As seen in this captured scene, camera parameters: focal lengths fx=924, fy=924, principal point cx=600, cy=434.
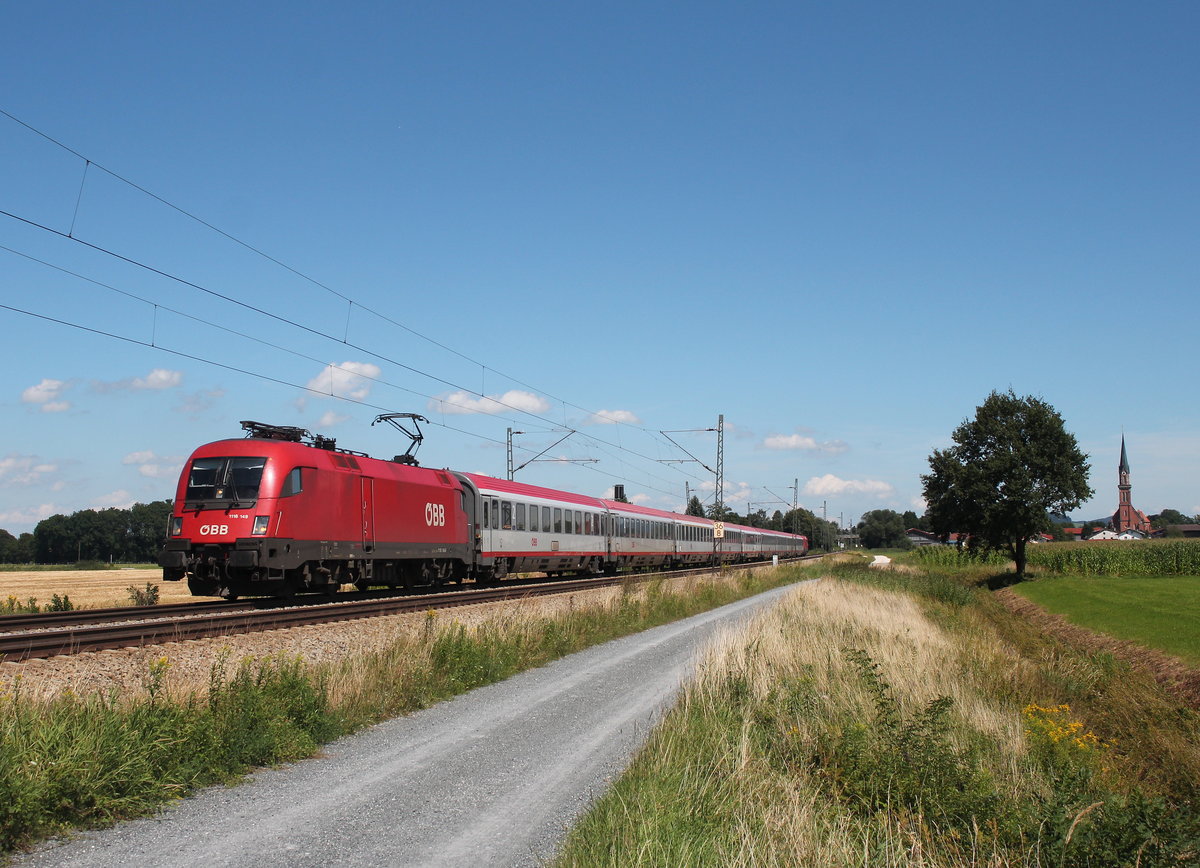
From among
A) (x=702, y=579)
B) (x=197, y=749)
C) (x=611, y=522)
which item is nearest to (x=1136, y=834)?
(x=197, y=749)

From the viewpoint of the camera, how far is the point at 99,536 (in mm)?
98812

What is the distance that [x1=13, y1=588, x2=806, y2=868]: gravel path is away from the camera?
634 centimetres

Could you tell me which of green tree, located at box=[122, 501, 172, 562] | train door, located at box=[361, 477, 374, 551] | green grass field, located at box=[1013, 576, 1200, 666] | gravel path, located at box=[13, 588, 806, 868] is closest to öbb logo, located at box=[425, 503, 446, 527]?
train door, located at box=[361, 477, 374, 551]

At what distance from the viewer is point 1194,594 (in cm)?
3120

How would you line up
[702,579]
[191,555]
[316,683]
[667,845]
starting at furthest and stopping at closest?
[702,579], [191,555], [316,683], [667,845]

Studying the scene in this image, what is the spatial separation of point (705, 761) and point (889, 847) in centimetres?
205

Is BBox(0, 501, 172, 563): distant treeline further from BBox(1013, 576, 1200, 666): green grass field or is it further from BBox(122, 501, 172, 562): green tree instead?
BBox(1013, 576, 1200, 666): green grass field

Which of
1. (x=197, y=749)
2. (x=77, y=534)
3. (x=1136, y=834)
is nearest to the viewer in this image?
(x=1136, y=834)

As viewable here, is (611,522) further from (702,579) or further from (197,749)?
(197,749)

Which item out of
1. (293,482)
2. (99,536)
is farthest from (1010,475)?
(99,536)

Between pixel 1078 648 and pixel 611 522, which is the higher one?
pixel 611 522

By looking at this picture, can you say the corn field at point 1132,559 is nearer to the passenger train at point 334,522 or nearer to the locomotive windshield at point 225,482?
the passenger train at point 334,522

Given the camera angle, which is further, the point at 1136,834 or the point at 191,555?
the point at 191,555

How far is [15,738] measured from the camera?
284 inches
